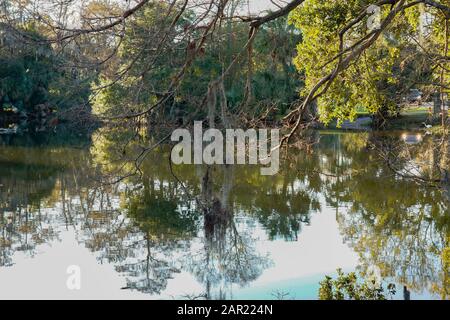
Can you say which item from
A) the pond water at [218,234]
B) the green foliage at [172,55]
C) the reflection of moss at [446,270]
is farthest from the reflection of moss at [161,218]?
the reflection of moss at [446,270]

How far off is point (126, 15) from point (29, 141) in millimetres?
25457

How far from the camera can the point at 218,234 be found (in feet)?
36.8

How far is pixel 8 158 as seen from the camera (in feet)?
72.9

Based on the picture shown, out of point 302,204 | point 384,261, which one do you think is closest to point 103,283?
point 384,261

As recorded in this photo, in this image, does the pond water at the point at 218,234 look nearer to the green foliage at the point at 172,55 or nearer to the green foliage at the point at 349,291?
the green foliage at the point at 349,291

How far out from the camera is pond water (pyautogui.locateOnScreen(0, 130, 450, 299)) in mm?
8445

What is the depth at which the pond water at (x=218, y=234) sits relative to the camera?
8.45 meters

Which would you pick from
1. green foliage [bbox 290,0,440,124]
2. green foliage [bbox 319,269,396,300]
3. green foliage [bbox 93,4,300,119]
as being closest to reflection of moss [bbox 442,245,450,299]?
green foliage [bbox 319,269,396,300]

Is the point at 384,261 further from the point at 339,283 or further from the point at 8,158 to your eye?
the point at 8,158

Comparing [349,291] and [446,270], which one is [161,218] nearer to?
[446,270]

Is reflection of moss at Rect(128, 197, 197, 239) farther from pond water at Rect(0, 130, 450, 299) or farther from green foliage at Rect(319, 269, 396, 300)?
green foliage at Rect(319, 269, 396, 300)

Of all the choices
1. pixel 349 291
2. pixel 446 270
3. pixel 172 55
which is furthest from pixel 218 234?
pixel 172 55

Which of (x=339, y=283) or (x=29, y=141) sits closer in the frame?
(x=339, y=283)

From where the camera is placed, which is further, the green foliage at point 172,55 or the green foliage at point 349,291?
the green foliage at point 349,291
